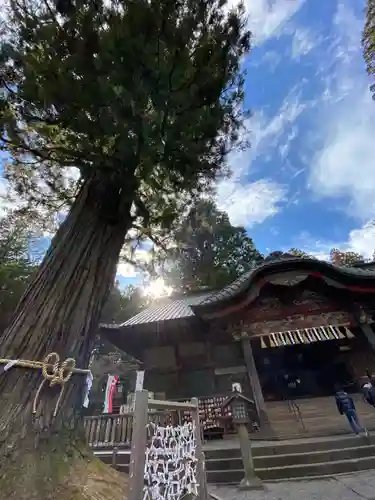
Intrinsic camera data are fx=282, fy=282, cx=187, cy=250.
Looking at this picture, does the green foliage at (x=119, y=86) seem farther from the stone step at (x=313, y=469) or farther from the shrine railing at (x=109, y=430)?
the stone step at (x=313, y=469)

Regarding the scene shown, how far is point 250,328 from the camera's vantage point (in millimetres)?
8305

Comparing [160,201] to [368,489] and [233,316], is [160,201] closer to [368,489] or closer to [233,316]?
[233,316]

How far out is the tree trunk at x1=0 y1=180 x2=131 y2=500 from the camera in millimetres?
2092

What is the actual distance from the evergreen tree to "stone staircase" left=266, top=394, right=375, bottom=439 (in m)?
5.53

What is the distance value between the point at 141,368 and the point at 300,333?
16.9 feet

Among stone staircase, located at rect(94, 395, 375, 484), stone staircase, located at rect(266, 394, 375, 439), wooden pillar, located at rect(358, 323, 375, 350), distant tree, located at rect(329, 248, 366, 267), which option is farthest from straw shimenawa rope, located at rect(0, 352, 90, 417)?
distant tree, located at rect(329, 248, 366, 267)

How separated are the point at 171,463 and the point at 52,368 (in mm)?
1442

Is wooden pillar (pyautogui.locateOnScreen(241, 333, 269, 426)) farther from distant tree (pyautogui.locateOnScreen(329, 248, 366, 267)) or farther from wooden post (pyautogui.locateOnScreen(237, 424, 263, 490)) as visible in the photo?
distant tree (pyautogui.locateOnScreen(329, 248, 366, 267))

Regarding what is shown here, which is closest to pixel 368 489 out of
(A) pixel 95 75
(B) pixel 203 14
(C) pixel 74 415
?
(C) pixel 74 415

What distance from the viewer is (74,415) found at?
2605 mm

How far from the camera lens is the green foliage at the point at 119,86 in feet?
12.3

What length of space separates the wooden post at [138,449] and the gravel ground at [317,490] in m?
2.05

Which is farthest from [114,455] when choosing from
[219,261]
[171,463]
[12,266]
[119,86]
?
[219,261]

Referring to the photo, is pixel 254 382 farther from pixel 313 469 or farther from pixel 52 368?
pixel 52 368
